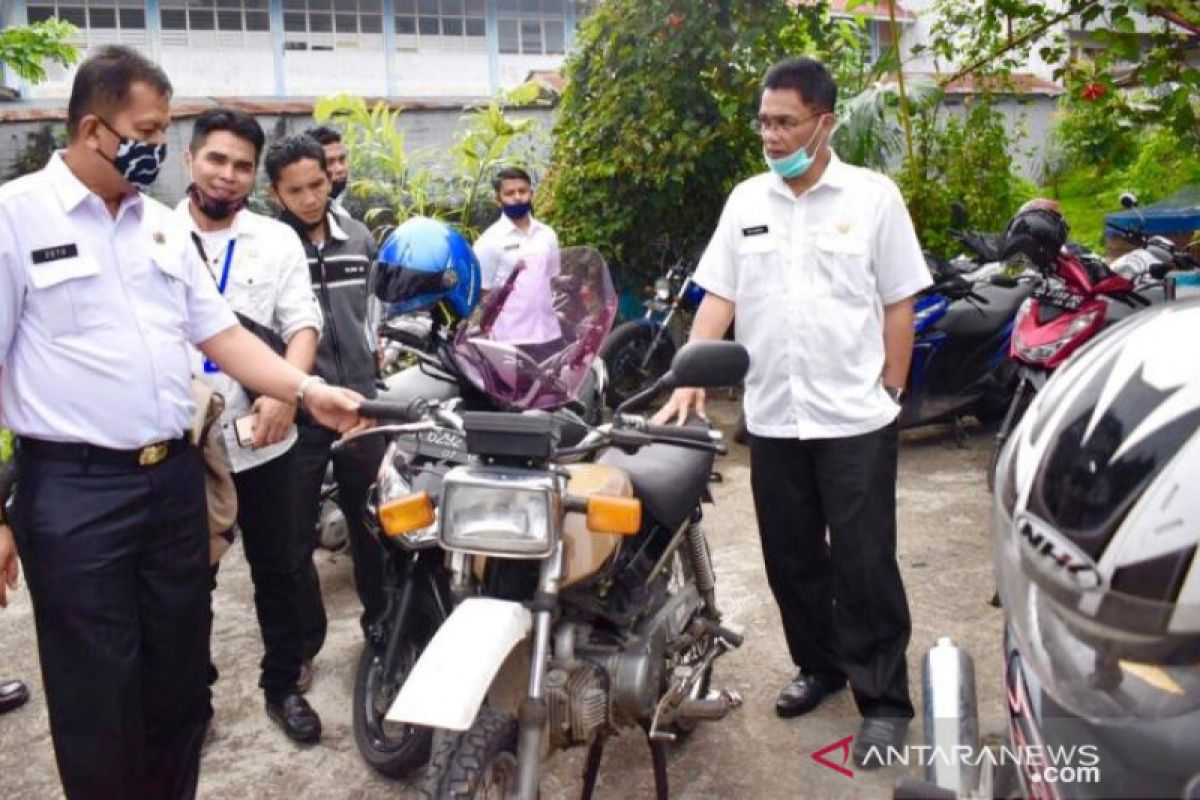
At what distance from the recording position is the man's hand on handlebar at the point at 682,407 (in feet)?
10.2

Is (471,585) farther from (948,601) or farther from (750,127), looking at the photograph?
(750,127)

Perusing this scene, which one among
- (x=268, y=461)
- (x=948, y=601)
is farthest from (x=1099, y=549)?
(x=948, y=601)

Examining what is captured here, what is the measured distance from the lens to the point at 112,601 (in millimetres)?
2391

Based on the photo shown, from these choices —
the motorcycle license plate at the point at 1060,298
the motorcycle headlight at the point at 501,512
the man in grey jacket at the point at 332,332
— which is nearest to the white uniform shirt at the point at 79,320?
the motorcycle headlight at the point at 501,512

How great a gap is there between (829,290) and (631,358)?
4170 millimetres

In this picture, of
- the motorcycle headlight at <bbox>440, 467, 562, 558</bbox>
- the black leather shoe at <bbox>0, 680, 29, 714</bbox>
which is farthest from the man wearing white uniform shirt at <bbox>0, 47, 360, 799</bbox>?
the black leather shoe at <bbox>0, 680, 29, 714</bbox>

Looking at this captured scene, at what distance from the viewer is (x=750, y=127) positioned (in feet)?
24.0

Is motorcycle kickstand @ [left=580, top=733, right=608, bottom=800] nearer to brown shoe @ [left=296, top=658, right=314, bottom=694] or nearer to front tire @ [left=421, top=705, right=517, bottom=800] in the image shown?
front tire @ [left=421, top=705, right=517, bottom=800]

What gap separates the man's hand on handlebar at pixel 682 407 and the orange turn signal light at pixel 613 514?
0.88 meters

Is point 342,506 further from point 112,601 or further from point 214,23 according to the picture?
point 214,23

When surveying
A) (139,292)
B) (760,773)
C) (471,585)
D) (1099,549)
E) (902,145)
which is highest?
(902,145)

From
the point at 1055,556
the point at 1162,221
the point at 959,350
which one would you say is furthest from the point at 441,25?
the point at 1055,556

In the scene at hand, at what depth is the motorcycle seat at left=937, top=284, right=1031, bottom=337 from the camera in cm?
630

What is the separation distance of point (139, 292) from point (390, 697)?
4.41ft
